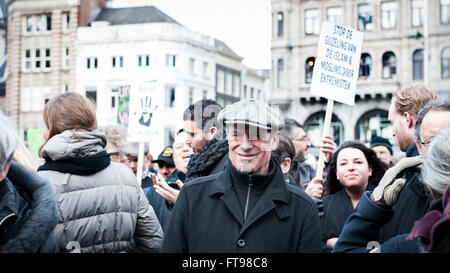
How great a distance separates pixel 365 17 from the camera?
96.4 ft

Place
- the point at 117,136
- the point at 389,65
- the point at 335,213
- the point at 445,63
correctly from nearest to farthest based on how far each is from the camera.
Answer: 1. the point at 335,213
2. the point at 117,136
3. the point at 445,63
4. the point at 389,65

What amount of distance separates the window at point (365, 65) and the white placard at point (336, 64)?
26624 millimetres

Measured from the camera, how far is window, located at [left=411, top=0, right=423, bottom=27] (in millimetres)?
27511

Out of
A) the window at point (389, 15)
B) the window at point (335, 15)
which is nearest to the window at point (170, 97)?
the window at point (389, 15)

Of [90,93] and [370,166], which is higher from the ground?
[90,93]

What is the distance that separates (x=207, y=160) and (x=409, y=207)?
3.75ft

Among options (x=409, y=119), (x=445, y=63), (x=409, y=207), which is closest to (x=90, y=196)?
(x=409, y=207)

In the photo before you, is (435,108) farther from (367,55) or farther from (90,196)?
(367,55)

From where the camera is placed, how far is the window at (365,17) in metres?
28.0

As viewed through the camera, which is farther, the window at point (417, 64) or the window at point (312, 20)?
the window at point (417, 64)

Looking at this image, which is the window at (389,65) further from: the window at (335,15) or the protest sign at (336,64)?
the protest sign at (336,64)

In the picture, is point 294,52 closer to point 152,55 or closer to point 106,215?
point 152,55

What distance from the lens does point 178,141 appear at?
5172mm

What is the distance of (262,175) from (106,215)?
0.90 metres
